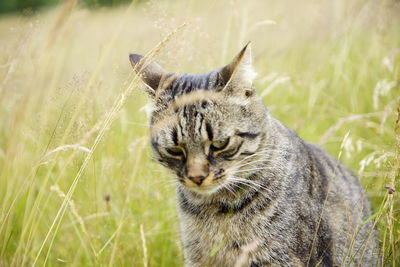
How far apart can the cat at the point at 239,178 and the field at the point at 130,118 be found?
0.19 meters

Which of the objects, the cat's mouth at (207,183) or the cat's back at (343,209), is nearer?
the cat's mouth at (207,183)

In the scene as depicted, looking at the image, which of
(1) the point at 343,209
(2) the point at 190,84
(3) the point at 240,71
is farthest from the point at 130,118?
(1) the point at 343,209

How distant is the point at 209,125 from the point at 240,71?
1.15ft

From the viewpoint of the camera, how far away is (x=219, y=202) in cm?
233

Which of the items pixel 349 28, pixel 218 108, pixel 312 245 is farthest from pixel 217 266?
pixel 349 28

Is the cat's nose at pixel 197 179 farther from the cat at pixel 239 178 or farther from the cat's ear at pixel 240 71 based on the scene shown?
the cat's ear at pixel 240 71

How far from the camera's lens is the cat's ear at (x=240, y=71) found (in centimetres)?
208

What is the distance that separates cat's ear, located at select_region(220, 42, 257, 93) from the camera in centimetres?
208

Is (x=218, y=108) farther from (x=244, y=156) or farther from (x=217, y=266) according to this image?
(x=217, y=266)

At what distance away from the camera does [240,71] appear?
2.22m

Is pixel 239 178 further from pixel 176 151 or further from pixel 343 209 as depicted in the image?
pixel 343 209

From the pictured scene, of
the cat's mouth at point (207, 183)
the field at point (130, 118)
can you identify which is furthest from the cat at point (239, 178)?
the field at point (130, 118)

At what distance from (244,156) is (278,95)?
7.63 feet

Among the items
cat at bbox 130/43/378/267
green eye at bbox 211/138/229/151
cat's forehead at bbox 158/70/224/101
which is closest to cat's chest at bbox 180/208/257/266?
cat at bbox 130/43/378/267
